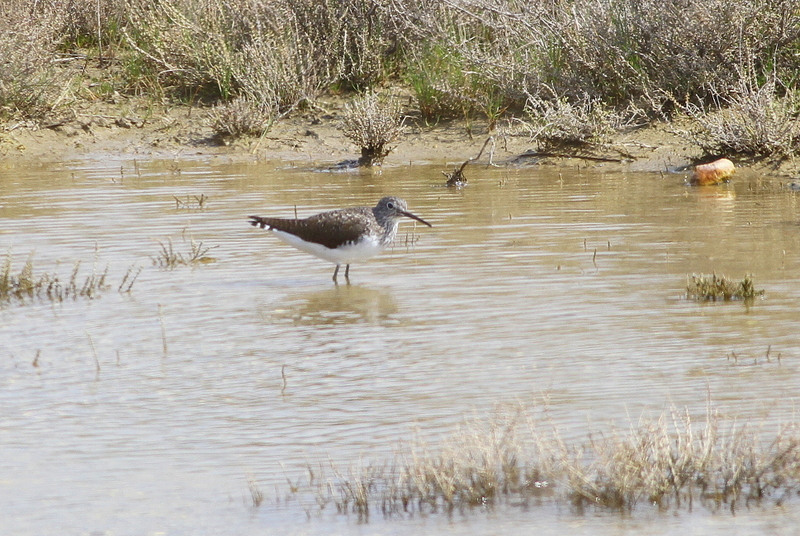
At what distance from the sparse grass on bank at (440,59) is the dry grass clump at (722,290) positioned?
5233 mm

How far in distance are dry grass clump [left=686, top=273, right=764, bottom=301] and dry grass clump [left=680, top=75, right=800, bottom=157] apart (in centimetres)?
521

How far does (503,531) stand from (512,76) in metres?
10.8

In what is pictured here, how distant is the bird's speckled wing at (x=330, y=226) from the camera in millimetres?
8422

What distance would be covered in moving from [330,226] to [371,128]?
5385mm

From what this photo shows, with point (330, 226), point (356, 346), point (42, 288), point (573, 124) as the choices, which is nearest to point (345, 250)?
point (330, 226)

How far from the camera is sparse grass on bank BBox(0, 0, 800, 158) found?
523 inches

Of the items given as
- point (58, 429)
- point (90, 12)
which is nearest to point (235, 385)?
point (58, 429)

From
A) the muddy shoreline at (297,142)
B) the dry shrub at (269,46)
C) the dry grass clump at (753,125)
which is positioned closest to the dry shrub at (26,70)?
the muddy shoreline at (297,142)

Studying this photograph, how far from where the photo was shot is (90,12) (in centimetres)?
1769

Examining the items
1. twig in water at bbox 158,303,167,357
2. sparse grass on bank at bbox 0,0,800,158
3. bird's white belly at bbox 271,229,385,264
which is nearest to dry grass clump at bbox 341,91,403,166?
sparse grass on bank at bbox 0,0,800,158

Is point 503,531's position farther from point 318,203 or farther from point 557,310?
point 318,203

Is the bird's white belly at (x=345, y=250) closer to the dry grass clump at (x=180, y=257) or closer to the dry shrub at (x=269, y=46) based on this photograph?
the dry grass clump at (x=180, y=257)

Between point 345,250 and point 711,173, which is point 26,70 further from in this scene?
point 711,173

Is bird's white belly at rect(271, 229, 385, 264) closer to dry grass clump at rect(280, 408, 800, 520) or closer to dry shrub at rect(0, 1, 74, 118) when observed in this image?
dry grass clump at rect(280, 408, 800, 520)
